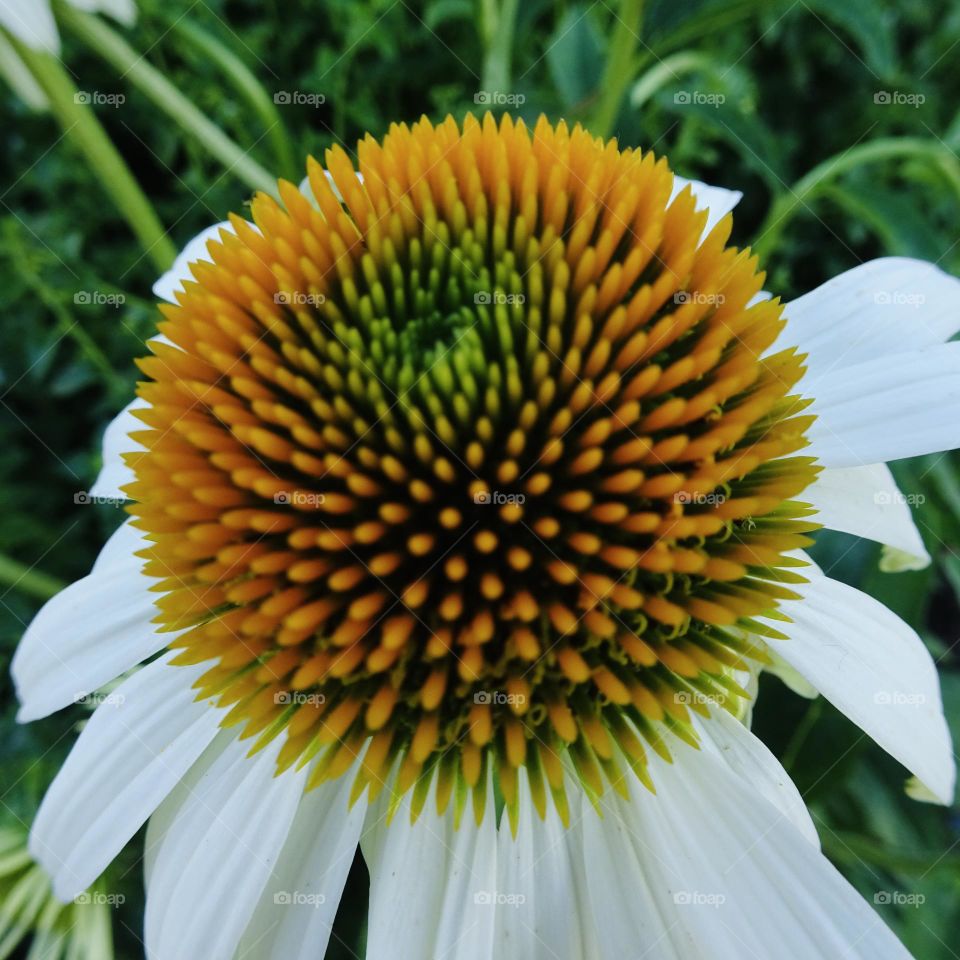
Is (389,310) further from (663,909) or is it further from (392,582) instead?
(663,909)

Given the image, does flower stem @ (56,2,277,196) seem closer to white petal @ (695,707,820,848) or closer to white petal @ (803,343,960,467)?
white petal @ (803,343,960,467)

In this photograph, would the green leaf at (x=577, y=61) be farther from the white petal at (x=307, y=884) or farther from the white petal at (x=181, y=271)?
the white petal at (x=307, y=884)

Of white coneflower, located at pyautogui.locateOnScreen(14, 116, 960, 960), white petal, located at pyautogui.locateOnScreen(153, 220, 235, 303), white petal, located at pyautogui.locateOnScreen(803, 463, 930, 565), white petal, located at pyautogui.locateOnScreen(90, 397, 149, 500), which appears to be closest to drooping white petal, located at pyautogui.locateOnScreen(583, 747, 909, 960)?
white coneflower, located at pyautogui.locateOnScreen(14, 116, 960, 960)

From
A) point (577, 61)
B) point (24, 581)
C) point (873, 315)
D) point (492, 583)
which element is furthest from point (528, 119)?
point (24, 581)

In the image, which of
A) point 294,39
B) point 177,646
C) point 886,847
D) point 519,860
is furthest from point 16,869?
point 294,39

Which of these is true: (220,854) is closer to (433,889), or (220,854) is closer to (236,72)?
(433,889)

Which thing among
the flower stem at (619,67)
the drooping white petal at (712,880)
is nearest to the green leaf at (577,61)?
the flower stem at (619,67)
